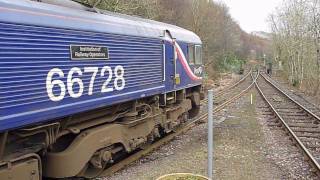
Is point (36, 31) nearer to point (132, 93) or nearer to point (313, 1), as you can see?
point (132, 93)

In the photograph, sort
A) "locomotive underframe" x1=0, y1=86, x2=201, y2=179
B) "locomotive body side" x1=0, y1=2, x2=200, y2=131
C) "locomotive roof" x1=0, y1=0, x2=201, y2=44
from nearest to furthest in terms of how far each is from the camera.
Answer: "locomotive body side" x1=0, y1=2, x2=200, y2=131 → "locomotive roof" x1=0, y1=0, x2=201, y2=44 → "locomotive underframe" x1=0, y1=86, x2=201, y2=179

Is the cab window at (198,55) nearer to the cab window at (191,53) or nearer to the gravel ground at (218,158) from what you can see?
the cab window at (191,53)

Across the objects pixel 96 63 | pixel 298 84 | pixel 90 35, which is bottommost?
pixel 298 84

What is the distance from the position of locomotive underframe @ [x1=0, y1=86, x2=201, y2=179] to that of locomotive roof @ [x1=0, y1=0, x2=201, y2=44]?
141cm

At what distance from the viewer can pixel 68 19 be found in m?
6.09

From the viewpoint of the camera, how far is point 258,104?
2069 cm

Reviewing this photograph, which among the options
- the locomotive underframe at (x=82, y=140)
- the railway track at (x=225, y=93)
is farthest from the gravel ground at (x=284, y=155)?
the railway track at (x=225, y=93)

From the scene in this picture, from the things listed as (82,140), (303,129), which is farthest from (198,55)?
(82,140)

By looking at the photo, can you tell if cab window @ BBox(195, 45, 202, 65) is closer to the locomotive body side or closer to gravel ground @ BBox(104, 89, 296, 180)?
gravel ground @ BBox(104, 89, 296, 180)

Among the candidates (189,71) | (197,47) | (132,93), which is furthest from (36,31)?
(197,47)

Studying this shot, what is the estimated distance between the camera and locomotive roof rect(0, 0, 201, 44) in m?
5.04

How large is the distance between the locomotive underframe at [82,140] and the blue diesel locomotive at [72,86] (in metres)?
0.02

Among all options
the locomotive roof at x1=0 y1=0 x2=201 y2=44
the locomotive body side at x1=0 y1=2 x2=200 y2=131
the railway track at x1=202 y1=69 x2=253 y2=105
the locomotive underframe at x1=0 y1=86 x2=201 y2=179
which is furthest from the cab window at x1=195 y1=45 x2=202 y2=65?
the railway track at x1=202 y1=69 x2=253 y2=105

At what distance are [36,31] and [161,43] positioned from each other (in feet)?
15.8
